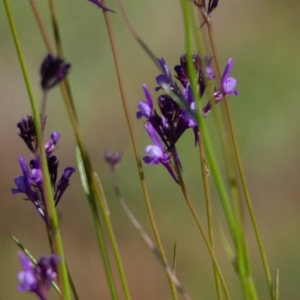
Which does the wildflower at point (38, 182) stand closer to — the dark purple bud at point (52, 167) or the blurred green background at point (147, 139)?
the dark purple bud at point (52, 167)

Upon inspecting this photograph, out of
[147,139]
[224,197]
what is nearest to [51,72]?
[224,197]

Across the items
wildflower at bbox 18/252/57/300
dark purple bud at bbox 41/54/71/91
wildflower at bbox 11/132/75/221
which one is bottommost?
wildflower at bbox 18/252/57/300

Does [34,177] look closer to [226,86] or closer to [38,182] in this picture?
[38,182]

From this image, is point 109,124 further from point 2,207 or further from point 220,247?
point 220,247

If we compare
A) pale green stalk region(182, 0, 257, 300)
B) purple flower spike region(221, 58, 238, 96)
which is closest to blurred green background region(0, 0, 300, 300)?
purple flower spike region(221, 58, 238, 96)

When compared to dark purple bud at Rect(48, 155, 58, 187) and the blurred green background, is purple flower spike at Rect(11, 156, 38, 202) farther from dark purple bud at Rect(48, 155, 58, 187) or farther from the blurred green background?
the blurred green background
